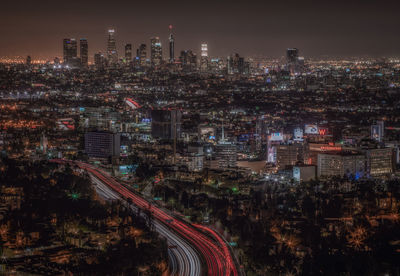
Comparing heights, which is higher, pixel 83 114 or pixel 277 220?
pixel 83 114

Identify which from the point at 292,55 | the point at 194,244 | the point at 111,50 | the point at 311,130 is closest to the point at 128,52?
the point at 111,50

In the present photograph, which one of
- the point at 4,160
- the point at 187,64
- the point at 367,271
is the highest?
the point at 187,64

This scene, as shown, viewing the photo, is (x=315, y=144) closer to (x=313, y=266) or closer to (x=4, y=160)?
(x=4, y=160)

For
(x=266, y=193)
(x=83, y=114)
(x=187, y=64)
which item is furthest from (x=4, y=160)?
(x=187, y=64)

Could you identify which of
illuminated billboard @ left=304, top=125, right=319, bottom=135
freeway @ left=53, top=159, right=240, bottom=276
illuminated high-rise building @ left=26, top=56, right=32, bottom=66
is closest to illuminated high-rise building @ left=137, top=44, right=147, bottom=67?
illuminated high-rise building @ left=26, top=56, right=32, bottom=66

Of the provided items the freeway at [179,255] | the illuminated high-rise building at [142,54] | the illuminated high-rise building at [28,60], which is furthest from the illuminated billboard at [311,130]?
the illuminated high-rise building at [142,54]

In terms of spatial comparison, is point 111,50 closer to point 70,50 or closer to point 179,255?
point 70,50

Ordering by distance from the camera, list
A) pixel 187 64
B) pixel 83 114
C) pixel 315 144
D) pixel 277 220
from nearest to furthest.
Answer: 1. pixel 277 220
2. pixel 315 144
3. pixel 83 114
4. pixel 187 64

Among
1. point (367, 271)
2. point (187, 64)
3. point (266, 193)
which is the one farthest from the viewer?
point (187, 64)

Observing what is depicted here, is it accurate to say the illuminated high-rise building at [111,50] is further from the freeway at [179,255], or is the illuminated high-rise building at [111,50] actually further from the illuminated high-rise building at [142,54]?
the freeway at [179,255]
